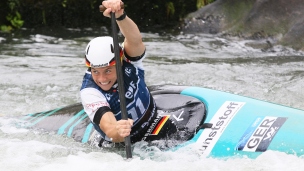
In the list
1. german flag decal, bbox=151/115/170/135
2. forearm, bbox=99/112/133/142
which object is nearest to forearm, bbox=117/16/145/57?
forearm, bbox=99/112/133/142

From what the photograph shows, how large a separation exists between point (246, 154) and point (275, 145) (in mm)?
208

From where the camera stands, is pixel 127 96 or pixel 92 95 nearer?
pixel 92 95

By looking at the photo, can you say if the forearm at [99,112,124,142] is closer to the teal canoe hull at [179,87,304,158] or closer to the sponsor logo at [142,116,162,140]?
the sponsor logo at [142,116,162,140]

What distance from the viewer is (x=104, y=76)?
3.98 metres

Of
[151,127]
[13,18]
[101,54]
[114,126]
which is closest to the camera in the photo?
[114,126]

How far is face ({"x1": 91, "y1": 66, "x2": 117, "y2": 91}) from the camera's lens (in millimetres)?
3963

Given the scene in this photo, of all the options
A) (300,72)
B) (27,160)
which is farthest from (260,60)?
(27,160)

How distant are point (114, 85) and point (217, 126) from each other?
84 centimetres

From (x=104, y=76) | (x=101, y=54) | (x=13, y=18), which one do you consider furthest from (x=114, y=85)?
(x=13, y=18)

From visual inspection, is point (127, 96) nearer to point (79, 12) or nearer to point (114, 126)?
point (114, 126)

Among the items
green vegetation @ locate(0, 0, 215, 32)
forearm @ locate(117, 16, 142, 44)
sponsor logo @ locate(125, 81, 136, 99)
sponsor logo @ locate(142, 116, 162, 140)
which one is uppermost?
forearm @ locate(117, 16, 142, 44)

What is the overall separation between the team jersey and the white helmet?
0.50ft

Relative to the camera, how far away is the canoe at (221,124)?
390 cm

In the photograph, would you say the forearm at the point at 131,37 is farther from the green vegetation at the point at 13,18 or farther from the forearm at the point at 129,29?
the green vegetation at the point at 13,18
